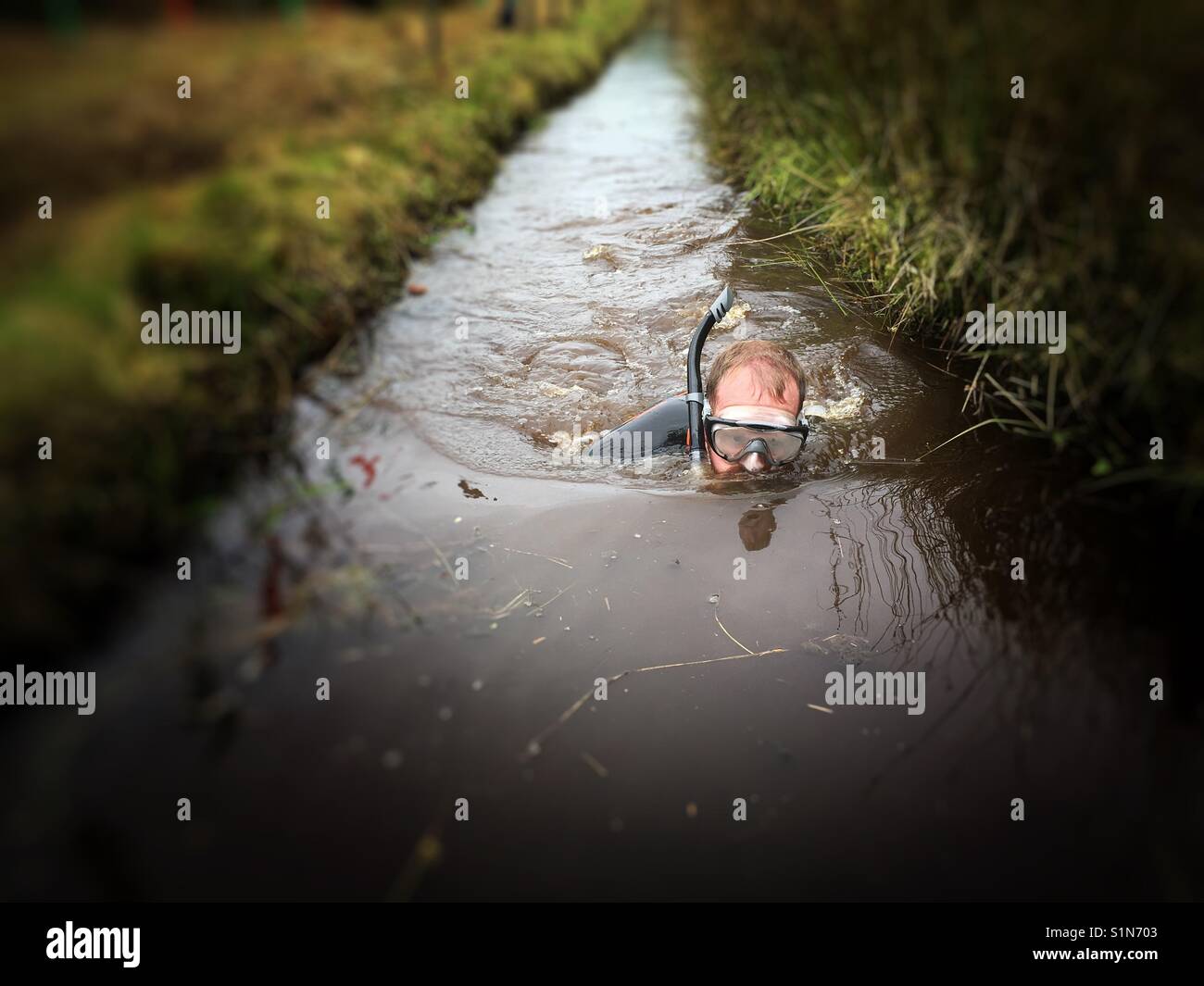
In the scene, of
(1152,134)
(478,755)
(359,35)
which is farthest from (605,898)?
(359,35)

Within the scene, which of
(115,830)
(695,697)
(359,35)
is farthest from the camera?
(359,35)

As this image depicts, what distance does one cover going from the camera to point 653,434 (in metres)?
4.37

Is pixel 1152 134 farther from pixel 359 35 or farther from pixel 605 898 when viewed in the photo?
pixel 359 35

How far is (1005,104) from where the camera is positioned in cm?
368

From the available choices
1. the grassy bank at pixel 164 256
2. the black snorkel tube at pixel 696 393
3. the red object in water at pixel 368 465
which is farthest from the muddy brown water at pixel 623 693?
the grassy bank at pixel 164 256

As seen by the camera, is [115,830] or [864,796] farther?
[864,796]

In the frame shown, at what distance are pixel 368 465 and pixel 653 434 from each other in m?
1.60

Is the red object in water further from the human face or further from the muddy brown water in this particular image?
the human face

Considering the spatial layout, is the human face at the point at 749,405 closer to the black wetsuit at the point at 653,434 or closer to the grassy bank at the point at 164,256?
the black wetsuit at the point at 653,434

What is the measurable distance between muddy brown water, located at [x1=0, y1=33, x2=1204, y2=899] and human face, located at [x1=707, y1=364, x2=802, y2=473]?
0.17 m

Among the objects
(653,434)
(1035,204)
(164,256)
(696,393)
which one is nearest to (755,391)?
(696,393)

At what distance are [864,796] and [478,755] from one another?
1142 mm

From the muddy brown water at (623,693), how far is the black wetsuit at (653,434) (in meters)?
0.19

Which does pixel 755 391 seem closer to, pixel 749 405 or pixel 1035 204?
pixel 749 405
